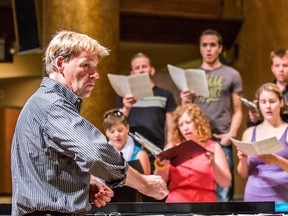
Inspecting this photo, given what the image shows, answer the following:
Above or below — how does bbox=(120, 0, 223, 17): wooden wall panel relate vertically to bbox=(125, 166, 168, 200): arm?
above

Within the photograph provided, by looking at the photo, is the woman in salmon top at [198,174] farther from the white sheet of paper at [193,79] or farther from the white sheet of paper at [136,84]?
the white sheet of paper at [136,84]

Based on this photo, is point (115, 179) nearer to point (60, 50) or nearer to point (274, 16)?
point (60, 50)

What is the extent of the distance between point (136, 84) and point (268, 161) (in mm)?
1391

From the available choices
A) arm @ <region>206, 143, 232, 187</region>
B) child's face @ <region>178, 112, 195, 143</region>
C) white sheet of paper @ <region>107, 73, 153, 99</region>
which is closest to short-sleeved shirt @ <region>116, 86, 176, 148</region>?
white sheet of paper @ <region>107, 73, 153, 99</region>

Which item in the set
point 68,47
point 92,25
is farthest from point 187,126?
point 68,47

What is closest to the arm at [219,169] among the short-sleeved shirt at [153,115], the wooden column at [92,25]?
the short-sleeved shirt at [153,115]

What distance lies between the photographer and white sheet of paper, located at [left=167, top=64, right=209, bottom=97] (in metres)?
5.13

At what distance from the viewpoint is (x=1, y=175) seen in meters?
8.77

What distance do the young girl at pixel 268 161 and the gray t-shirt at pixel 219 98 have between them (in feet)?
2.31

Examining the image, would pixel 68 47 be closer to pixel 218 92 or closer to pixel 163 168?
pixel 163 168

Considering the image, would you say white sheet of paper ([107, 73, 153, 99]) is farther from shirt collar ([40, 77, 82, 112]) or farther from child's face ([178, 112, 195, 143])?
shirt collar ([40, 77, 82, 112])

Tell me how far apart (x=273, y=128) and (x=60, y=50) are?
95.8 inches

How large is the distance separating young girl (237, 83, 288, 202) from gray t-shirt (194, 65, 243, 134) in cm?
71

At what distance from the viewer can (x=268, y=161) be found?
14.0 feet
